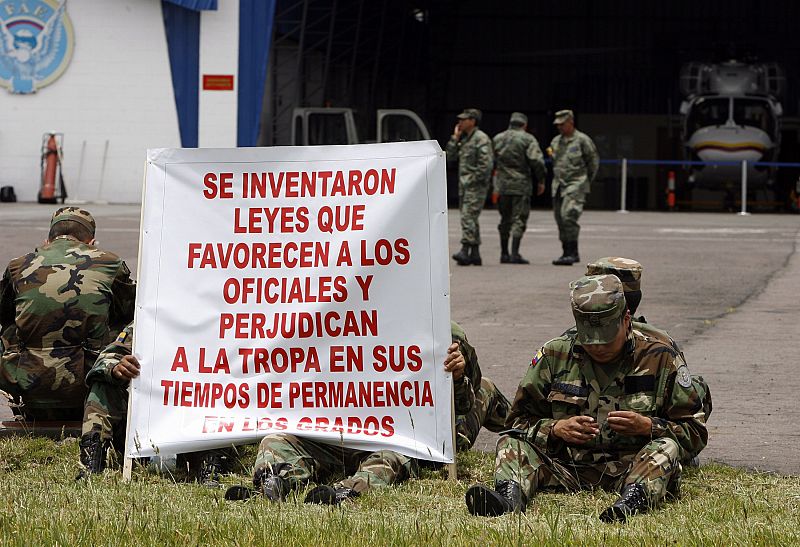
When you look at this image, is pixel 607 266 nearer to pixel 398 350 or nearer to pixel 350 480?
pixel 398 350

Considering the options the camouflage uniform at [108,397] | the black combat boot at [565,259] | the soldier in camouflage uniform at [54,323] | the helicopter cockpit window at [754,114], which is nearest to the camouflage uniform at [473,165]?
the black combat boot at [565,259]

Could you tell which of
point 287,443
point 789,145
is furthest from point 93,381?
point 789,145

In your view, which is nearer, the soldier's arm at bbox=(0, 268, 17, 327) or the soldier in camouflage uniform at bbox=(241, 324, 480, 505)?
the soldier in camouflage uniform at bbox=(241, 324, 480, 505)

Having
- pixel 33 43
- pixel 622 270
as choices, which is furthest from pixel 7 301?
pixel 33 43

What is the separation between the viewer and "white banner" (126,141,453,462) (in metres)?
6.29

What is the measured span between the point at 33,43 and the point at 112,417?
1136 inches

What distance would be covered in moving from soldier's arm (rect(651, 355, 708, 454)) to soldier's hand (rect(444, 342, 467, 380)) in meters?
0.90

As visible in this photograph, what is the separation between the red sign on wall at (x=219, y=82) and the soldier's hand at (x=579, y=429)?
2782cm

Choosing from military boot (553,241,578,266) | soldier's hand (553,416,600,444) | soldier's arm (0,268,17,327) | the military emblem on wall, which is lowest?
soldier's hand (553,416,600,444)

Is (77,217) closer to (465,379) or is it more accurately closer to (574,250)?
(465,379)

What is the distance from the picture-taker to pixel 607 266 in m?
6.67

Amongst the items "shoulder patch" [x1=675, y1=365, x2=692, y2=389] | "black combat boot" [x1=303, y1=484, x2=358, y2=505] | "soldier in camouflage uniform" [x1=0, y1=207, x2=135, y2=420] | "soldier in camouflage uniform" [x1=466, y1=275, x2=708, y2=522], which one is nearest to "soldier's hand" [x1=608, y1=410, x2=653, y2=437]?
"soldier in camouflage uniform" [x1=466, y1=275, x2=708, y2=522]

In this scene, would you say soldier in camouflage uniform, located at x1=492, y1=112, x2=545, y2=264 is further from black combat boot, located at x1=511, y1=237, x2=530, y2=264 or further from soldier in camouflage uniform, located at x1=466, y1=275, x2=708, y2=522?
soldier in camouflage uniform, located at x1=466, y1=275, x2=708, y2=522

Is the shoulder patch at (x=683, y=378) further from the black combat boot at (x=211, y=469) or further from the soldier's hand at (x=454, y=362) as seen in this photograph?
the black combat boot at (x=211, y=469)
